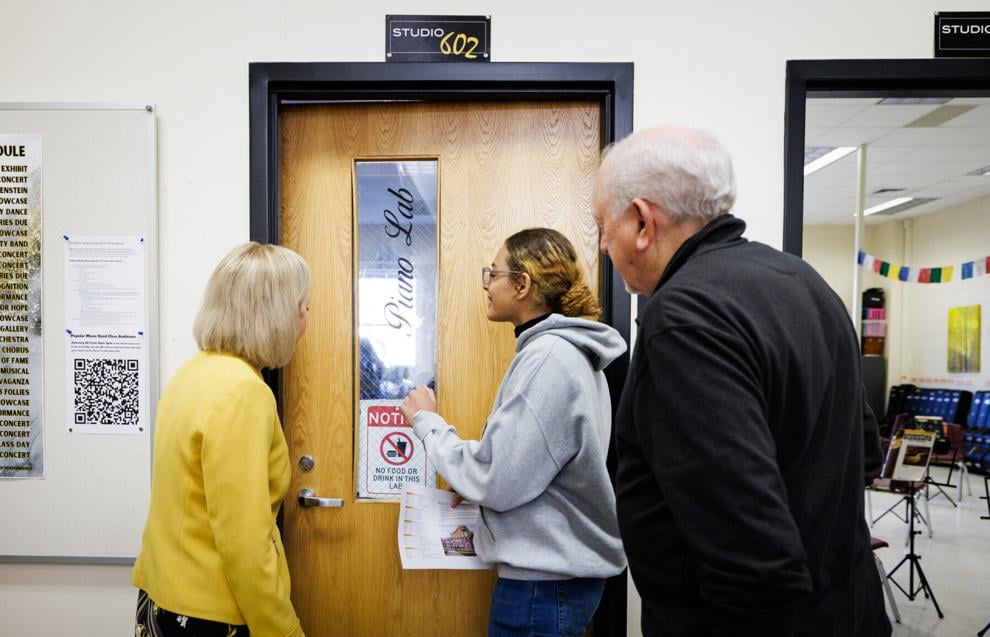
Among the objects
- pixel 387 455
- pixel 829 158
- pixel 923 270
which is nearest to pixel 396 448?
pixel 387 455

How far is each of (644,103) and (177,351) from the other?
60.8 inches

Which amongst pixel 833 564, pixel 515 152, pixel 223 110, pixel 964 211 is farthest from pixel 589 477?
pixel 964 211

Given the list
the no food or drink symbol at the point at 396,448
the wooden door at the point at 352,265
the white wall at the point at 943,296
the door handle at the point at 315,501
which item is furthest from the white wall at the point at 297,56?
the white wall at the point at 943,296

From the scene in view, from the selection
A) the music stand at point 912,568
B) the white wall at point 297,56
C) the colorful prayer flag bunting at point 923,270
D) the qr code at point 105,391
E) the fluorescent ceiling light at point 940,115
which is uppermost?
the fluorescent ceiling light at point 940,115

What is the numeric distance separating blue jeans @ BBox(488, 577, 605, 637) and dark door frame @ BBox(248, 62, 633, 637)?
1.50 ft

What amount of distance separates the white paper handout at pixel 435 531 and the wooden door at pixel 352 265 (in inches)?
10.9

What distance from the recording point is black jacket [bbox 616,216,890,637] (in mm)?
789

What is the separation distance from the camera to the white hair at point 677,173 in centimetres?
97

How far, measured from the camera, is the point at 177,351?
189 cm

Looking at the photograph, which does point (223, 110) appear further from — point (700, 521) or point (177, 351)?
point (700, 521)

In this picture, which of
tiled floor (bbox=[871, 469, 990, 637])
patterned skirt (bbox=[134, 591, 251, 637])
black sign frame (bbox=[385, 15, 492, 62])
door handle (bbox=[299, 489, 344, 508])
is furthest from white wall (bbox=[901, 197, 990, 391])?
patterned skirt (bbox=[134, 591, 251, 637])

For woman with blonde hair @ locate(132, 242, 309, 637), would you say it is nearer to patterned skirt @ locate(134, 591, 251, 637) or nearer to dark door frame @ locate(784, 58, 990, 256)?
patterned skirt @ locate(134, 591, 251, 637)

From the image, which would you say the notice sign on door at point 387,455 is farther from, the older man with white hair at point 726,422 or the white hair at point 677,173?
the white hair at point 677,173

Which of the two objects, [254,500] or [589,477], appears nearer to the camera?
[254,500]
